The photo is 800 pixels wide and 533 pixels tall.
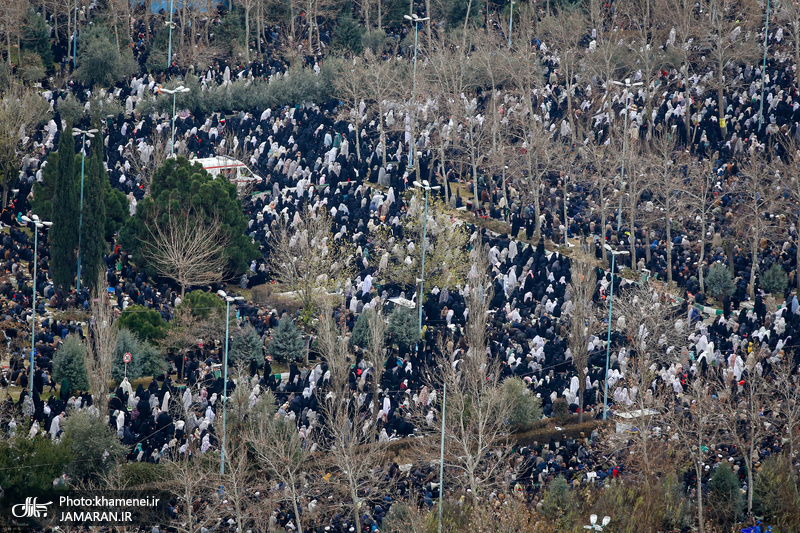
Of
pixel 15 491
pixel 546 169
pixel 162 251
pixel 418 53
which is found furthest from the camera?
pixel 418 53

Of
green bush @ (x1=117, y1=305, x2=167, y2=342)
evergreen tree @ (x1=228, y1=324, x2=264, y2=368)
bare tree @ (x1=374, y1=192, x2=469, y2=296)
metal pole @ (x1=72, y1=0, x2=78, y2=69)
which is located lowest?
evergreen tree @ (x1=228, y1=324, x2=264, y2=368)

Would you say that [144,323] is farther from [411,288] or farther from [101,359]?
[411,288]

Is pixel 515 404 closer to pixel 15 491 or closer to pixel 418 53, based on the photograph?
pixel 15 491

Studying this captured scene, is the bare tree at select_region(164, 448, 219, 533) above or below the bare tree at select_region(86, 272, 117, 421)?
below

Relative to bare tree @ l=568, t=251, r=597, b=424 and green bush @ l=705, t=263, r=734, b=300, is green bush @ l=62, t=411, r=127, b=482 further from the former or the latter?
green bush @ l=705, t=263, r=734, b=300

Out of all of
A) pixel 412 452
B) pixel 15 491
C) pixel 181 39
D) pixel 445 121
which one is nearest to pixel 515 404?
pixel 412 452

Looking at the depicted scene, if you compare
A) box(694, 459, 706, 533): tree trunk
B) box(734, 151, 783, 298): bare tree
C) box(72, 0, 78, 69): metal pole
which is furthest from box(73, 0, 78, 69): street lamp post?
box(694, 459, 706, 533): tree trunk

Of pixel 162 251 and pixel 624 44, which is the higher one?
pixel 624 44

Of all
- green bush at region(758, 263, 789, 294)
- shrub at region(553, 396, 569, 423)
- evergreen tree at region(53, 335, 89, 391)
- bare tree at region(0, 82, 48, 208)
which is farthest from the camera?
bare tree at region(0, 82, 48, 208)
